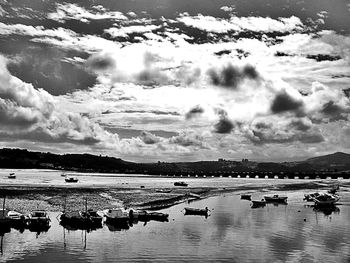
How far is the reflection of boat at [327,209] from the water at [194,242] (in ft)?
51.6

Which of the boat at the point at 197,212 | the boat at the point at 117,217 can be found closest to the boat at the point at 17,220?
the boat at the point at 117,217

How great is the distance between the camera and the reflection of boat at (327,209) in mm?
94988

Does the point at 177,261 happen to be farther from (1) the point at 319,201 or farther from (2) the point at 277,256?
(1) the point at 319,201

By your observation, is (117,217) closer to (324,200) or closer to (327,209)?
(327,209)

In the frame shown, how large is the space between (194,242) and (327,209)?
57705 millimetres

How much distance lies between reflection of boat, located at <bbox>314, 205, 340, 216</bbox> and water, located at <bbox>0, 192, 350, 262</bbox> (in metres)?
15.7

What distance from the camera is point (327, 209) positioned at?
101 meters

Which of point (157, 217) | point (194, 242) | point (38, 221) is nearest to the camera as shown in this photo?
point (194, 242)

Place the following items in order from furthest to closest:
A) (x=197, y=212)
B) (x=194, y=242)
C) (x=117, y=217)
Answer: (x=197, y=212)
(x=117, y=217)
(x=194, y=242)

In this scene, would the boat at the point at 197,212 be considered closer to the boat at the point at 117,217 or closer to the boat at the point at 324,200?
the boat at the point at 117,217

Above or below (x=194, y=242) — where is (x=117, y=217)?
above

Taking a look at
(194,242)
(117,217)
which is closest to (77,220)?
(117,217)

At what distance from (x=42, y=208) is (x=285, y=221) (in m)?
48.0

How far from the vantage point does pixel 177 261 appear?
4400cm
